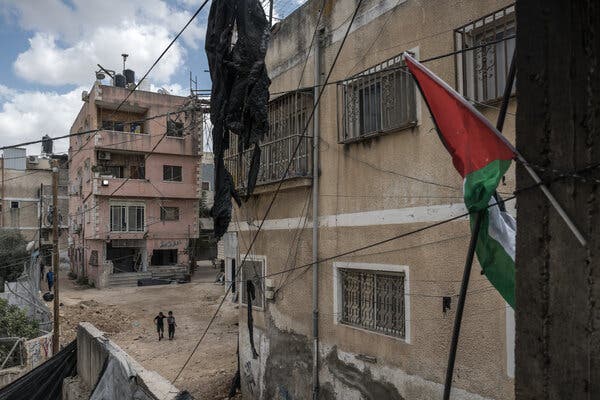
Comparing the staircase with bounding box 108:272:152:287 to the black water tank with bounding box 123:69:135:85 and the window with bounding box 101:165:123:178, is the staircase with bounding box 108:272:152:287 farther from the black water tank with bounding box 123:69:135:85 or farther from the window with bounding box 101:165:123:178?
the black water tank with bounding box 123:69:135:85

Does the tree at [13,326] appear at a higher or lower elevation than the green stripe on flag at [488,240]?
lower

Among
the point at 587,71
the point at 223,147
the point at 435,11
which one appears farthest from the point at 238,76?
the point at 587,71

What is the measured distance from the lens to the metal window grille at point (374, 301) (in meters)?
6.58

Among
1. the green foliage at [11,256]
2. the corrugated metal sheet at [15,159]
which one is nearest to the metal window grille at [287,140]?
the green foliage at [11,256]

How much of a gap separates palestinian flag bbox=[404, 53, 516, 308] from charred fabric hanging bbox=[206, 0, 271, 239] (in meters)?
2.30

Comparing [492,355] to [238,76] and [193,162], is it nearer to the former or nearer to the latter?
[238,76]

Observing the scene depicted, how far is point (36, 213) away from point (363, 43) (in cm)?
4444

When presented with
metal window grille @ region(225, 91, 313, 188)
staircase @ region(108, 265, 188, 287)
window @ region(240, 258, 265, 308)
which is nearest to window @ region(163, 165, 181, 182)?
staircase @ region(108, 265, 188, 287)

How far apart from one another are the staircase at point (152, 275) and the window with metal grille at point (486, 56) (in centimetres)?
2858

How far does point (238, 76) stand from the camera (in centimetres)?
520

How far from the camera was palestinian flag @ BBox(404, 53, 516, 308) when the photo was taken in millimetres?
2592

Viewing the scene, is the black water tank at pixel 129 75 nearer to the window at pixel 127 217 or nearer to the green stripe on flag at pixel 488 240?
the window at pixel 127 217

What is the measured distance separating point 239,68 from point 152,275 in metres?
28.7

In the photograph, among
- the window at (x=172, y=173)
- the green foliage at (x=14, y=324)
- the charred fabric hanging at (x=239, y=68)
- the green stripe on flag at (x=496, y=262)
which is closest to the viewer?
the green stripe on flag at (x=496, y=262)
